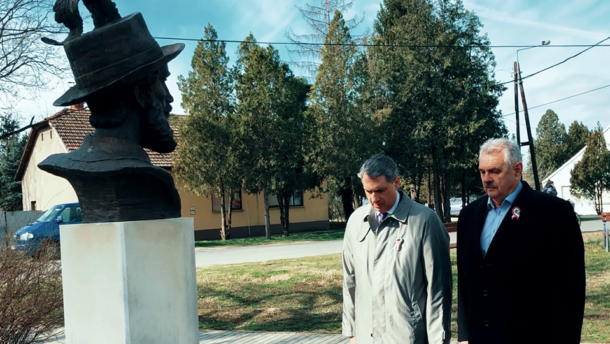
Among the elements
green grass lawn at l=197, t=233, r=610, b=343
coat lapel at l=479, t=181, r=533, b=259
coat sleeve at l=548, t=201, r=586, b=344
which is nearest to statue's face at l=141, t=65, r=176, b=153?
coat lapel at l=479, t=181, r=533, b=259

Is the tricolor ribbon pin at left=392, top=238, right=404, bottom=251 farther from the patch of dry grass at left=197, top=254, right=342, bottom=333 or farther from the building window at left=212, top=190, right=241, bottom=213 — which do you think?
the building window at left=212, top=190, right=241, bottom=213

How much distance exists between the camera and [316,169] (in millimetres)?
25609

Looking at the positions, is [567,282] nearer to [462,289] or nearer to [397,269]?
[462,289]

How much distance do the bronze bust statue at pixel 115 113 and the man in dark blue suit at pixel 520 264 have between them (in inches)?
99.7

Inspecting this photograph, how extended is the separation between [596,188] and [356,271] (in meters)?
48.8

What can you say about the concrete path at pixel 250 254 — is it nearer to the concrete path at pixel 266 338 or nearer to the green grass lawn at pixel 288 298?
the green grass lawn at pixel 288 298

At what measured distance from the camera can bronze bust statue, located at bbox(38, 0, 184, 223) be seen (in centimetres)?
440

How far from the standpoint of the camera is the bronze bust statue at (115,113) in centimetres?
440

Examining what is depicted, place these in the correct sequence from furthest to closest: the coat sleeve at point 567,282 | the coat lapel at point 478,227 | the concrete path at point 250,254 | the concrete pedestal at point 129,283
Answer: the concrete path at point 250,254 < the concrete pedestal at point 129,283 < the coat lapel at point 478,227 < the coat sleeve at point 567,282

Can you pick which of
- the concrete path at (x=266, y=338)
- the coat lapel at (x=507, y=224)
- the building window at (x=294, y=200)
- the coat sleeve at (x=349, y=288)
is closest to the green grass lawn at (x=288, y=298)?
the concrete path at (x=266, y=338)

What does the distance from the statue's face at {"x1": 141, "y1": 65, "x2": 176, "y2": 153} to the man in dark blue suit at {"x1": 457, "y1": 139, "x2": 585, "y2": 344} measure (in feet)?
8.92

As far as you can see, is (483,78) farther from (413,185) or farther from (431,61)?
(413,185)

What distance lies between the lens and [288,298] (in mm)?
8992

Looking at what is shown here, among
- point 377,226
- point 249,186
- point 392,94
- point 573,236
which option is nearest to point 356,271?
point 377,226
